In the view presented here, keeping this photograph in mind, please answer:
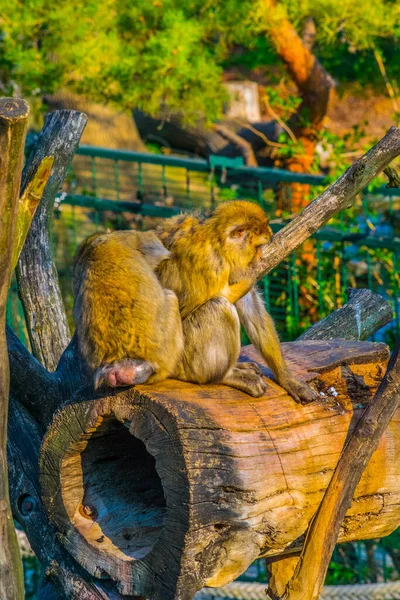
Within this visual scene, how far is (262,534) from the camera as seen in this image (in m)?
3.30

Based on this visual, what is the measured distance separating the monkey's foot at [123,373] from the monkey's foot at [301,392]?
0.53m

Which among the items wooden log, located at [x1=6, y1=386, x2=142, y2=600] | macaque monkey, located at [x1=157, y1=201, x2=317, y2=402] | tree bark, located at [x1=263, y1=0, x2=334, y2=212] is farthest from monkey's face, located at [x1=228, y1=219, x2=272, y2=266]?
tree bark, located at [x1=263, y1=0, x2=334, y2=212]

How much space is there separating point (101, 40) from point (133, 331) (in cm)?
513

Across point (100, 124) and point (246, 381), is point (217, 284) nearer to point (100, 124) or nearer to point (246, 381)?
point (246, 381)

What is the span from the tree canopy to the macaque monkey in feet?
14.8

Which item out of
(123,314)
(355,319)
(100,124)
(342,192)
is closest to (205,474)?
(123,314)

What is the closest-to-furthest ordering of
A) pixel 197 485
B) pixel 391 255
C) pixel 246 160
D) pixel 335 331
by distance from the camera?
1. pixel 197 485
2. pixel 335 331
3. pixel 391 255
4. pixel 246 160

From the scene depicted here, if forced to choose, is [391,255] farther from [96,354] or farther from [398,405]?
[96,354]

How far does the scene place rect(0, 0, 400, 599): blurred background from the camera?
6.84 m

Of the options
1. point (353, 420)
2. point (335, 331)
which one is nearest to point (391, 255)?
point (335, 331)

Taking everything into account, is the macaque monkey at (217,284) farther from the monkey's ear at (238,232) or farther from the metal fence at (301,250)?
the metal fence at (301,250)

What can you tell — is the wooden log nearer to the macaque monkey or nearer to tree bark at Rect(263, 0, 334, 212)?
the macaque monkey

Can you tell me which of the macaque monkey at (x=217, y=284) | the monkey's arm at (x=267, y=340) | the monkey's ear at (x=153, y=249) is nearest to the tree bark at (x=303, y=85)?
the monkey's arm at (x=267, y=340)

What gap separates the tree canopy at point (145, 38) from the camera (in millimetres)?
8156
